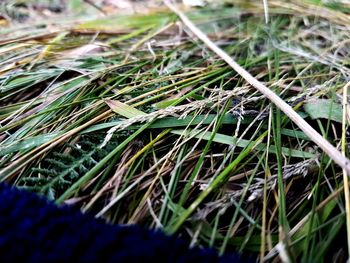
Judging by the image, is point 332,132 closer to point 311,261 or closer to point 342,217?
point 342,217

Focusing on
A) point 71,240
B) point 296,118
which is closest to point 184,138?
point 296,118

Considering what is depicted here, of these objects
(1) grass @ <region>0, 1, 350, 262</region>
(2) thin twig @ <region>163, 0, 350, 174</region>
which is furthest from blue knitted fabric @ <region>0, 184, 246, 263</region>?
(2) thin twig @ <region>163, 0, 350, 174</region>

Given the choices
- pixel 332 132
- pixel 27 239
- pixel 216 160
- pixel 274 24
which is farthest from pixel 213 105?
pixel 274 24

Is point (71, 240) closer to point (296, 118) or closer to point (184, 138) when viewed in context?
point (184, 138)

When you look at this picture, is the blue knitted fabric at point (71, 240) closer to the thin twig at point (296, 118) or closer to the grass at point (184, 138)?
the grass at point (184, 138)

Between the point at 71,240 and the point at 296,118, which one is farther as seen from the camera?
the point at 296,118
